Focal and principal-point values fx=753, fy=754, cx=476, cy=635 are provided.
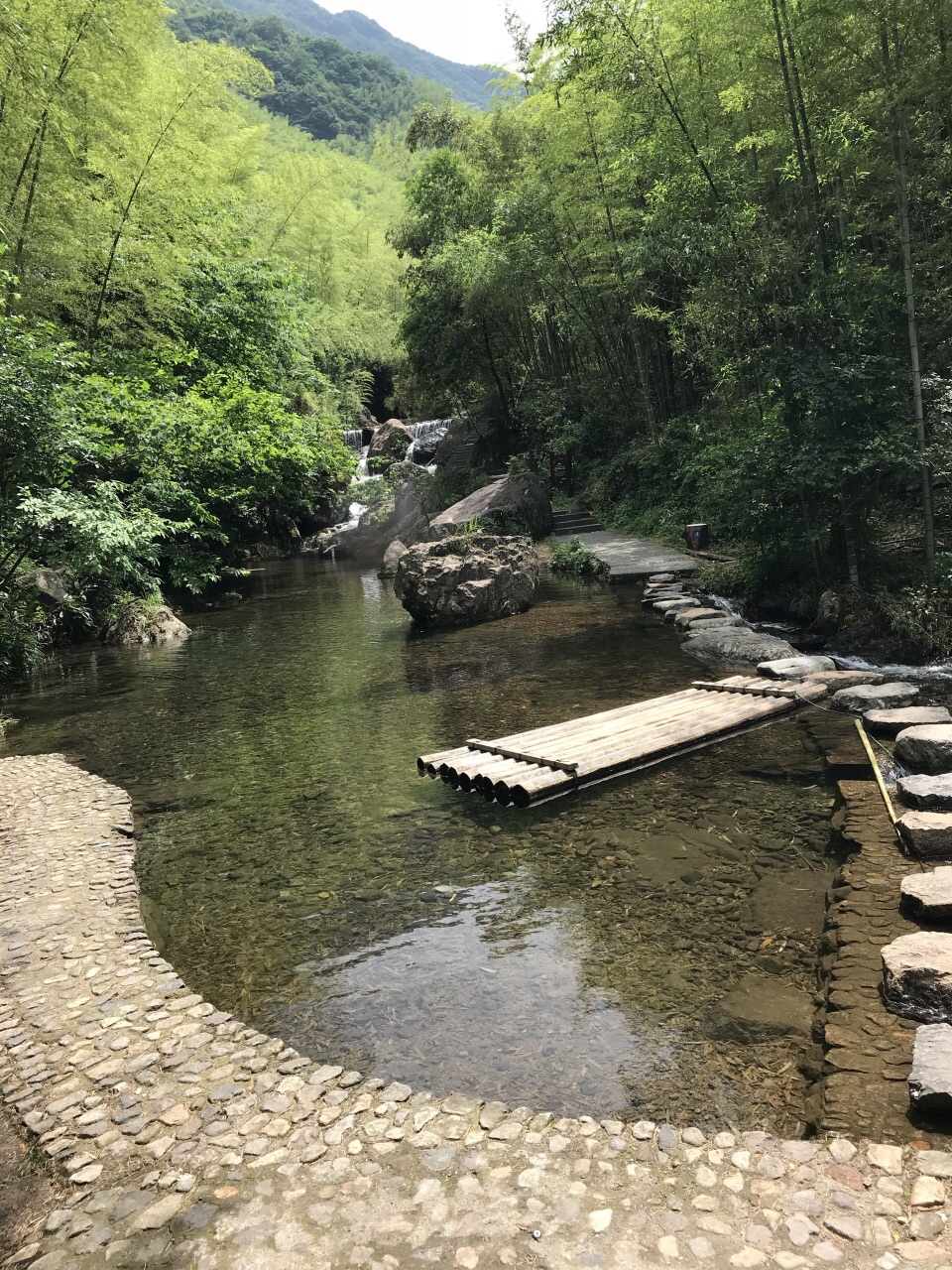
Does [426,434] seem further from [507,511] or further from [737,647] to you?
[737,647]

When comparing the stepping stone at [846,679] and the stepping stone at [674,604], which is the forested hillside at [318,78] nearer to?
the stepping stone at [674,604]

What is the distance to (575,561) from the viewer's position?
1219 centimetres

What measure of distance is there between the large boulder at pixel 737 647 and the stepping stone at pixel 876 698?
107 centimetres

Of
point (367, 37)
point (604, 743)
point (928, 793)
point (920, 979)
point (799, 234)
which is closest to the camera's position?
point (920, 979)

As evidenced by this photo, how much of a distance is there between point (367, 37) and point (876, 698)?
222426 millimetres

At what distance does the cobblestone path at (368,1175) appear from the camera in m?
1.63

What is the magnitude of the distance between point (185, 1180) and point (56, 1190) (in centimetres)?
32

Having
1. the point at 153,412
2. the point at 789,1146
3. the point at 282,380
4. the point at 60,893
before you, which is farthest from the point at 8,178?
the point at 789,1146

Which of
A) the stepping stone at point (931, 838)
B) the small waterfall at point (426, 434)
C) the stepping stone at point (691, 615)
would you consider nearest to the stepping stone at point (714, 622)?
the stepping stone at point (691, 615)

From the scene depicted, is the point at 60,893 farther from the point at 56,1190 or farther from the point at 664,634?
the point at 664,634

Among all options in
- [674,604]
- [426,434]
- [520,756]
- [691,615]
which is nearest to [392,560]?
[674,604]

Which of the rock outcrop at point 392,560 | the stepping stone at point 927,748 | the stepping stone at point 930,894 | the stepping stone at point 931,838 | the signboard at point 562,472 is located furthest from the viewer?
the signboard at point 562,472

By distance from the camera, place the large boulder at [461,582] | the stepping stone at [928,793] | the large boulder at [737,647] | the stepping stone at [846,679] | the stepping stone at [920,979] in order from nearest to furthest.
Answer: the stepping stone at [920,979] → the stepping stone at [928,793] → the stepping stone at [846,679] → the large boulder at [737,647] → the large boulder at [461,582]

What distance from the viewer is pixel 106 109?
9523 mm
